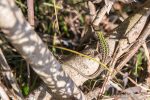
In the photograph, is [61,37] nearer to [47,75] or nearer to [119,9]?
[119,9]

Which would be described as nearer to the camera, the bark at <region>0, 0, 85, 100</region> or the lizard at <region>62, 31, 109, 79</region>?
the bark at <region>0, 0, 85, 100</region>

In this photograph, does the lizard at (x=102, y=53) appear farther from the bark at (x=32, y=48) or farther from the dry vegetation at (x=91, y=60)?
the bark at (x=32, y=48)

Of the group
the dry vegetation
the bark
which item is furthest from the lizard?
the bark

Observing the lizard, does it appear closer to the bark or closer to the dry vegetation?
the dry vegetation

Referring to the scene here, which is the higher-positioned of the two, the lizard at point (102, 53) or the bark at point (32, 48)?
the bark at point (32, 48)

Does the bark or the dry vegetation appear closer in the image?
the bark

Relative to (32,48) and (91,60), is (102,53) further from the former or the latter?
(32,48)

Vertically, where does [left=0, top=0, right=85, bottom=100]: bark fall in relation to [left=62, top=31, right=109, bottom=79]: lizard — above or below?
above

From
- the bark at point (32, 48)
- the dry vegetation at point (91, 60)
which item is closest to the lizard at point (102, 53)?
the dry vegetation at point (91, 60)
